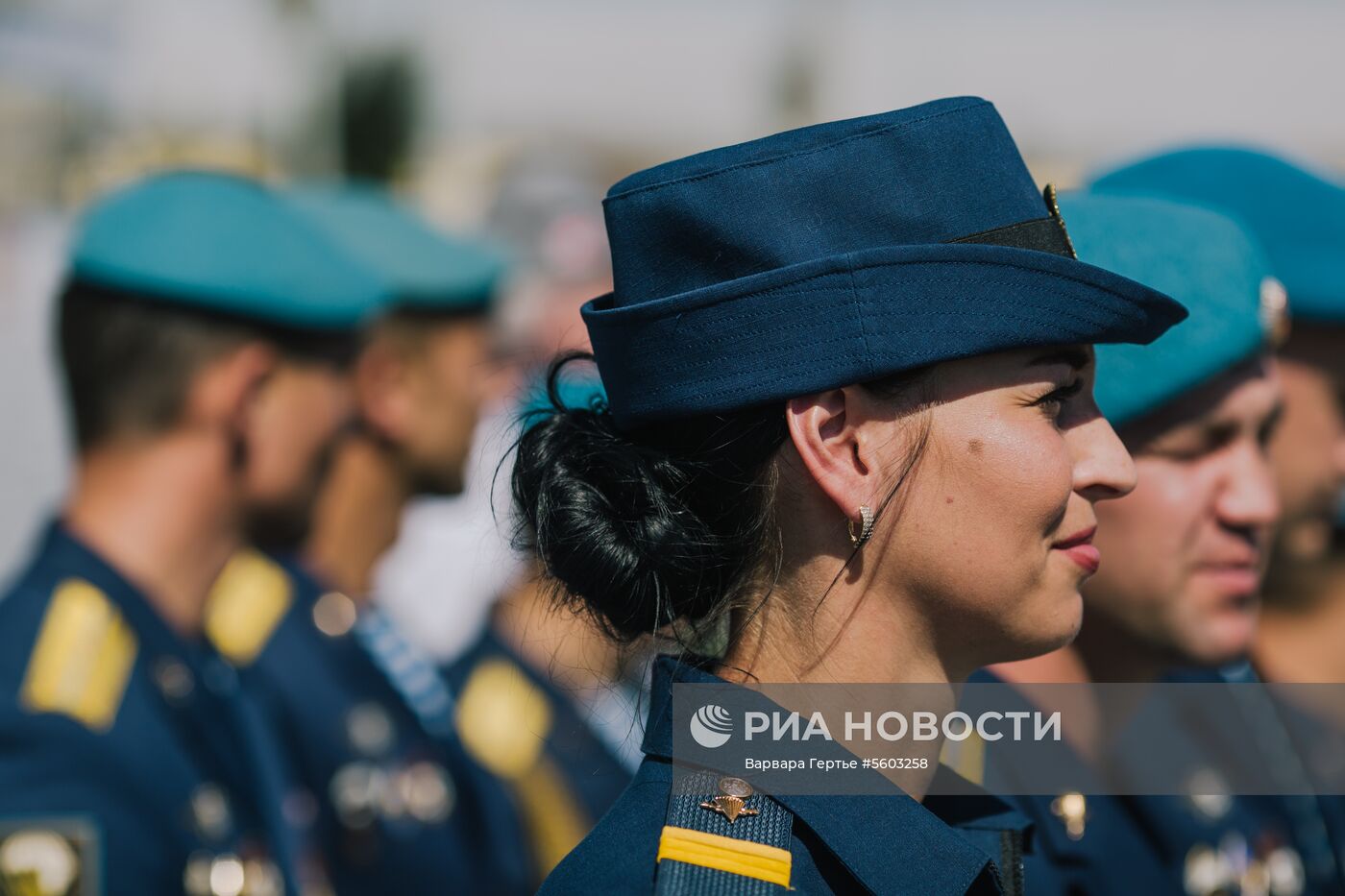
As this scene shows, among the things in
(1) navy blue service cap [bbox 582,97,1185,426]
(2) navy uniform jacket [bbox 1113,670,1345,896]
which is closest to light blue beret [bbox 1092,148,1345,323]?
(2) navy uniform jacket [bbox 1113,670,1345,896]

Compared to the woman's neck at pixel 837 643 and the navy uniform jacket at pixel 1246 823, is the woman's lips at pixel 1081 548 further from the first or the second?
the navy uniform jacket at pixel 1246 823

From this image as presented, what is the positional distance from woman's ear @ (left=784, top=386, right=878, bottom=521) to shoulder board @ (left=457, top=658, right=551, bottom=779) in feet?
10.0

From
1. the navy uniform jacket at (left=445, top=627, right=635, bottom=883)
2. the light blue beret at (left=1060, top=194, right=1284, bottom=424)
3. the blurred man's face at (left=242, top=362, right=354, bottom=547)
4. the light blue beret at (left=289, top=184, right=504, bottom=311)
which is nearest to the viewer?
the light blue beret at (left=1060, top=194, right=1284, bottom=424)

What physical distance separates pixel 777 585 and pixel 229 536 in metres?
2.15

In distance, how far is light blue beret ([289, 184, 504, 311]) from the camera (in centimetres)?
526

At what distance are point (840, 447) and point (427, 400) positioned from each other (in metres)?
3.39

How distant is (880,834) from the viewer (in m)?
1.86

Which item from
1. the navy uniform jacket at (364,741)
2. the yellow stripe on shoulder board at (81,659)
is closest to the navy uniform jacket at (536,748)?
the navy uniform jacket at (364,741)

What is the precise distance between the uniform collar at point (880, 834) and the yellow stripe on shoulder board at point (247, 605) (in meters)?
2.61

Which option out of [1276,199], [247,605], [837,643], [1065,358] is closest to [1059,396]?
[1065,358]

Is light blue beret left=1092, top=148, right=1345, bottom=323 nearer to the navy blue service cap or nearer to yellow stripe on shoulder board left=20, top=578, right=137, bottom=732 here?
the navy blue service cap

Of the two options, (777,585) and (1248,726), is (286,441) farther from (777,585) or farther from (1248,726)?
(1248,726)

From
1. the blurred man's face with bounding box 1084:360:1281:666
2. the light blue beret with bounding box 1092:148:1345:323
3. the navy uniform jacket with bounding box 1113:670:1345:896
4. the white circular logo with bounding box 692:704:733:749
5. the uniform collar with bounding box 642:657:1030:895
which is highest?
the light blue beret with bounding box 1092:148:1345:323

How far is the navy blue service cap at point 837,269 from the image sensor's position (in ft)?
5.95
